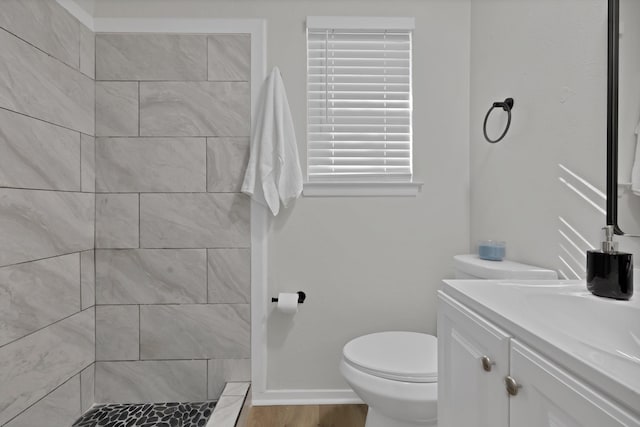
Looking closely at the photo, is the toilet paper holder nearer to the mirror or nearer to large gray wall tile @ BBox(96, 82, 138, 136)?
large gray wall tile @ BBox(96, 82, 138, 136)

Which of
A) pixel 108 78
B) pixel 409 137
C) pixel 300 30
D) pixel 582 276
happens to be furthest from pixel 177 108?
pixel 582 276

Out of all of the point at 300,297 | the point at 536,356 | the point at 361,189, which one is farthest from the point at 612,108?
the point at 300,297

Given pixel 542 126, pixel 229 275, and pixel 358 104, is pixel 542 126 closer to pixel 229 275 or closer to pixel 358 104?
pixel 358 104

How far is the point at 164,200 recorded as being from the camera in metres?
1.78

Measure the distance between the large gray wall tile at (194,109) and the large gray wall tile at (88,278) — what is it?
672mm

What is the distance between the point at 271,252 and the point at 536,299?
1.23 m

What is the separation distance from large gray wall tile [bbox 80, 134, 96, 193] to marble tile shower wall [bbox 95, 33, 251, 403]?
0.03 metres

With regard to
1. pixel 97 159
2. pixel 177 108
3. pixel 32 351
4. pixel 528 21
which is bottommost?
pixel 32 351

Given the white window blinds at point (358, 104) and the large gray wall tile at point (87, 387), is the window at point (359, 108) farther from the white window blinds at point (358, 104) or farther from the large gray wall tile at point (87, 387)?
the large gray wall tile at point (87, 387)

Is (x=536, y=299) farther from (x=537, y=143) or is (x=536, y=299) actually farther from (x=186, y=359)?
(x=186, y=359)

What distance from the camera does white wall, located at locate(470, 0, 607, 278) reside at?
3.65ft

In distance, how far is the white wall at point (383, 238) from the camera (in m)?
1.83

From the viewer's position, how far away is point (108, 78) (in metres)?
1.77

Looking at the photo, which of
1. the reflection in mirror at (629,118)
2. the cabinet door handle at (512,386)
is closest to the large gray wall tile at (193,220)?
the cabinet door handle at (512,386)
